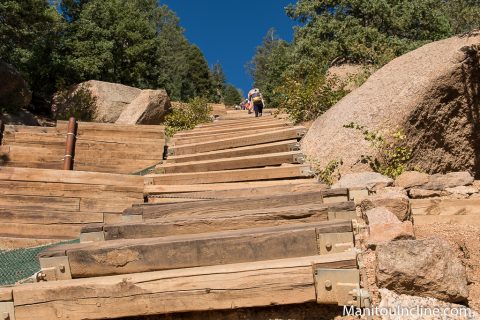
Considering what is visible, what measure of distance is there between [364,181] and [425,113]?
1.94m

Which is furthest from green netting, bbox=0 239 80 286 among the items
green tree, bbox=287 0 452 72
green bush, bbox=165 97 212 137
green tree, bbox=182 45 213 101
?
green tree, bbox=182 45 213 101

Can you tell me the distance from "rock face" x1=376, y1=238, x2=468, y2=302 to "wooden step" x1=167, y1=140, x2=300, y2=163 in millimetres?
4587

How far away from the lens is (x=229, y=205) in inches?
173

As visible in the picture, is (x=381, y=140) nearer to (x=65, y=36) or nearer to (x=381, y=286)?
(x=381, y=286)

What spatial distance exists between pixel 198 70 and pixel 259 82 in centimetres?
1033

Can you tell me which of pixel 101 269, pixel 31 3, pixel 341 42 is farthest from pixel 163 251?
pixel 341 42

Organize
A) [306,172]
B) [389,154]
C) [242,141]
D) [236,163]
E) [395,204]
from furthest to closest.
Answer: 1. [242,141]
2. [236,163]
3. [306,172]
4. [389,154]
5. [395,204]

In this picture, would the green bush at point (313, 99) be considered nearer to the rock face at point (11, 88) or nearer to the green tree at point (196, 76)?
the rock face at point (11, 88)

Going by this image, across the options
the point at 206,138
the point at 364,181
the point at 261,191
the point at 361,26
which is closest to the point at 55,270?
the point at 261,191

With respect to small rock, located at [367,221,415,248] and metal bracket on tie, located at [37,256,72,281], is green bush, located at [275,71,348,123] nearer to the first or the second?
small rock, located at [367,221,415,248]

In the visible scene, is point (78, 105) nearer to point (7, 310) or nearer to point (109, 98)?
point (109, 98)

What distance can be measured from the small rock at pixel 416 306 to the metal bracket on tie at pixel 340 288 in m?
0.20

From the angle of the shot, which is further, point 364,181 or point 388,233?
point 364,181

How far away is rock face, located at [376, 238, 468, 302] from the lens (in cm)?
261
